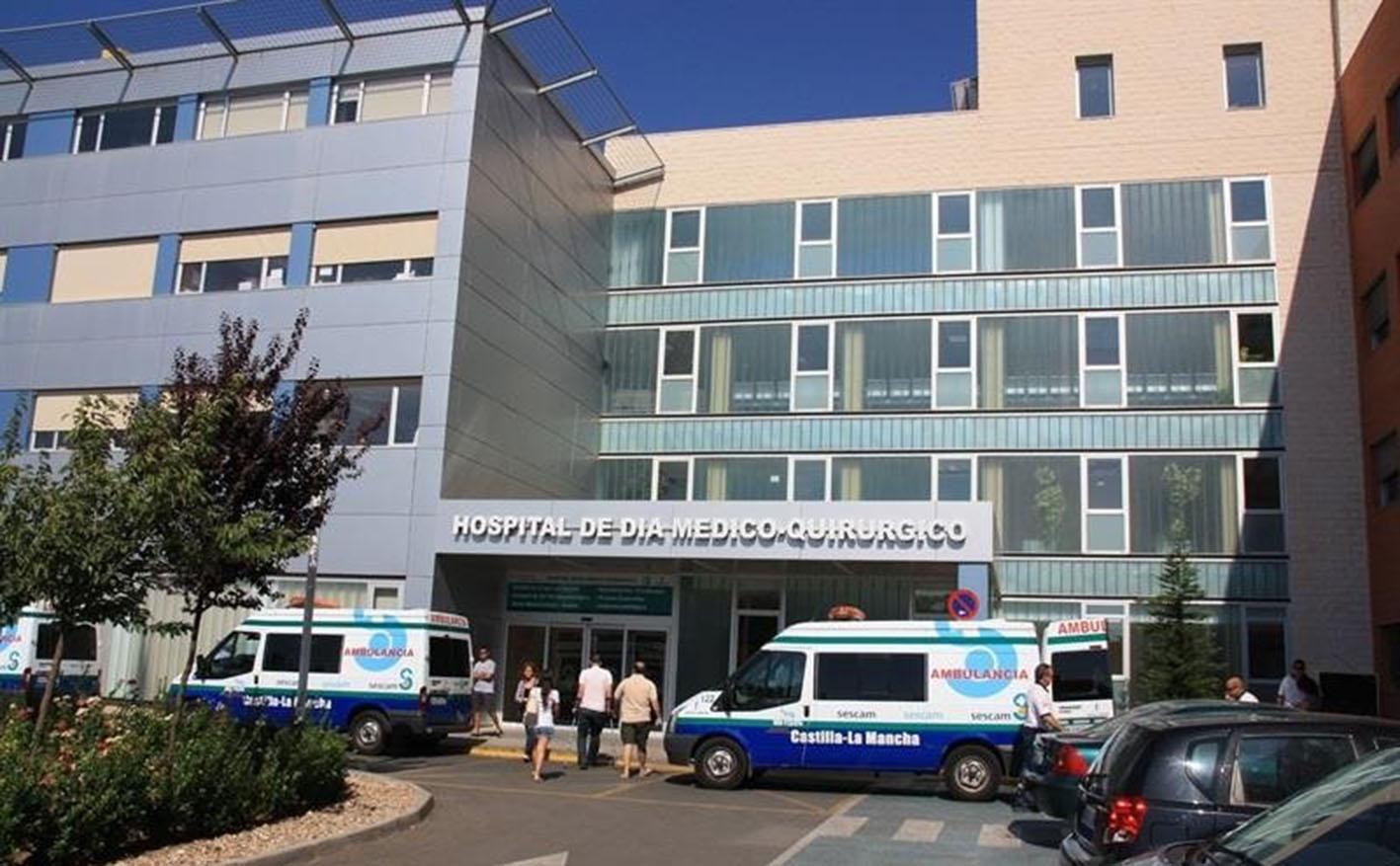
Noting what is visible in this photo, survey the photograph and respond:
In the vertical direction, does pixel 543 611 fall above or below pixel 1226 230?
below

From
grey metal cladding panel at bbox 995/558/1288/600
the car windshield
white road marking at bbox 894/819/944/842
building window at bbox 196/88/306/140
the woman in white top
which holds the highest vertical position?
building window at bbox 196/88/306/140

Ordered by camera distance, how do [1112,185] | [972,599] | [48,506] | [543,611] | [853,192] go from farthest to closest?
[853,192], [1112,185], [543,611], [972,599], [48,506]

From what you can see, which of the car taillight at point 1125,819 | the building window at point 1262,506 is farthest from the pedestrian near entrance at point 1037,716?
the building window at point 1262,506

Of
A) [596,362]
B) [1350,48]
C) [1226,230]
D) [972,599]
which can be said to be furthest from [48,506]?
[1350,48]

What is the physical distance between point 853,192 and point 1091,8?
6748mm

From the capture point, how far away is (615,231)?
31.4 m

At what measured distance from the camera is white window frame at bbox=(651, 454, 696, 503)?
28953 mm

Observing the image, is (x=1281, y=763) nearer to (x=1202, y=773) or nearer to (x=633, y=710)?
(x=1202, y=773)

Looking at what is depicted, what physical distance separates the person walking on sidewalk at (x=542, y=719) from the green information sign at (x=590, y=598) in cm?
665

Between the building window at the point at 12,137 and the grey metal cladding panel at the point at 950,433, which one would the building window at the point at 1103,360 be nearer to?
the grey metal cladding panel at the point at 950,433

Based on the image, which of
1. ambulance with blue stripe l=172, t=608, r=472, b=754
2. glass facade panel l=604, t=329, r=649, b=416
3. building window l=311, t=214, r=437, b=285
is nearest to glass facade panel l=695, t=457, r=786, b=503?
glass facade panel l=604, t=329, r=649, b=416

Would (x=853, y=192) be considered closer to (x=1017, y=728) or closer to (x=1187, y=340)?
(x=1187, y=340)

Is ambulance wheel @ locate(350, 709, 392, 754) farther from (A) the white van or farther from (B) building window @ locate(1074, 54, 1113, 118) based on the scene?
(B) building window @ locate(1074, 54, 1113, 118)

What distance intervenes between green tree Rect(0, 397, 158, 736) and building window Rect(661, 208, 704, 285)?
64.0ft
